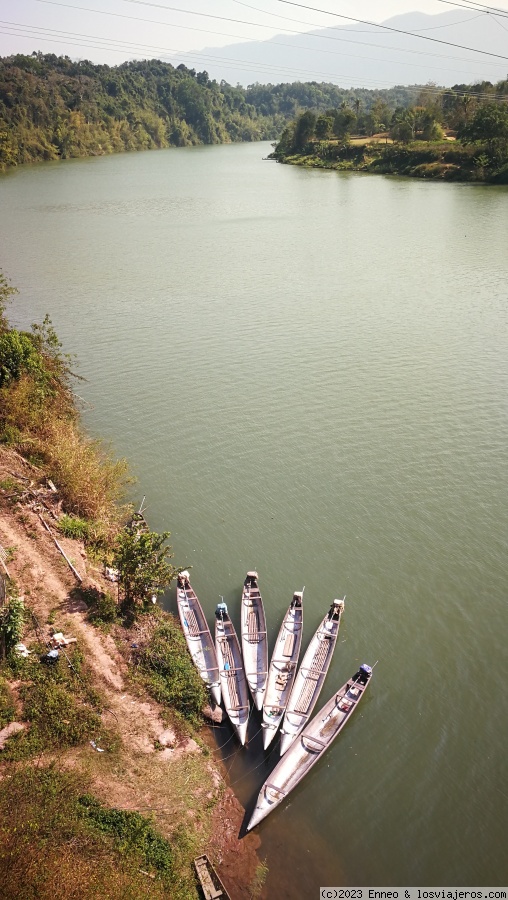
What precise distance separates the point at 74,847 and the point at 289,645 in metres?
5.93

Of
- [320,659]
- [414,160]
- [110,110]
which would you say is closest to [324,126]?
[414,160]

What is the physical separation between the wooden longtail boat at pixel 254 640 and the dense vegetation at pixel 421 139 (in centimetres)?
6656

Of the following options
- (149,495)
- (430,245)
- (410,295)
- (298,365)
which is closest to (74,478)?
(149,495)

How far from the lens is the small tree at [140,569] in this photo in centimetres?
1305

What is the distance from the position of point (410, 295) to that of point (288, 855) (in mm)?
29834

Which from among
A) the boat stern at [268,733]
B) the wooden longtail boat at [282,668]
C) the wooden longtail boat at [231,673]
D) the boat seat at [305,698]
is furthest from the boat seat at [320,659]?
the boat stern at [268,733]

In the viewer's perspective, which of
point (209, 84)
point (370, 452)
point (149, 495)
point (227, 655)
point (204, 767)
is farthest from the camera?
point (209, 84)

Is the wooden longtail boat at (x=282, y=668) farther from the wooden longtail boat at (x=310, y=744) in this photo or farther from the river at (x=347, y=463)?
the wooden longtail boat at (x=310, y=744)

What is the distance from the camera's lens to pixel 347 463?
1966 cm

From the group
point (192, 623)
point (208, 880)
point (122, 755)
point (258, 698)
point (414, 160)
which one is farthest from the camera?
point (414, 160)

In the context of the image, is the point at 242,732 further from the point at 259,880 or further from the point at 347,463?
the point at 347,463

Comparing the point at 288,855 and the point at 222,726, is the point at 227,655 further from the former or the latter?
the point at 288,855

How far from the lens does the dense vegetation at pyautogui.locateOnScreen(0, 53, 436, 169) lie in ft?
343

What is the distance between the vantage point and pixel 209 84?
169625 mm
